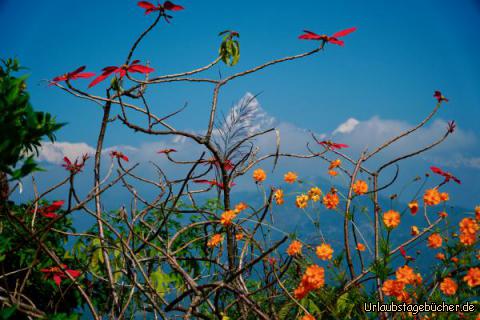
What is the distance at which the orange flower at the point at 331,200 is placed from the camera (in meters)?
2.11

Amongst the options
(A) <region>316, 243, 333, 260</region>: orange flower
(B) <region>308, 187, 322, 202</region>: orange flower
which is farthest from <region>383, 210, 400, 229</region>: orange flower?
(B) <region>308, 187, 322, 202</region>: orange flower

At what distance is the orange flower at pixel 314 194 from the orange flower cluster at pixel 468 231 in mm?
713

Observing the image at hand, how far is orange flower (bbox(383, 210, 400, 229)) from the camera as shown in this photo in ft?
6.10

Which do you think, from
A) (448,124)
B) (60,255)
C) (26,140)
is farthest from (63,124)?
(60,255)

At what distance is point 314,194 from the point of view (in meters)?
2.25

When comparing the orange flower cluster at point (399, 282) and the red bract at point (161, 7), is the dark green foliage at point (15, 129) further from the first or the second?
the orange flower cluster at point (399, 282)

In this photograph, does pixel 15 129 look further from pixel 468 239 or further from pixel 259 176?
pixel 468 239

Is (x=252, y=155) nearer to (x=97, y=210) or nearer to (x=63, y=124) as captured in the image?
(x=97, y=210)

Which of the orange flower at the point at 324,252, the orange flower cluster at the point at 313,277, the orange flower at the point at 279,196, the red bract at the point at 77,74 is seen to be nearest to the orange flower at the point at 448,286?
the orange flower at the point at 324,252

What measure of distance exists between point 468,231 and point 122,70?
5.61 ft

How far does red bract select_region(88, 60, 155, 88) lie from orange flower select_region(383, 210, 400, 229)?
1.26 meters

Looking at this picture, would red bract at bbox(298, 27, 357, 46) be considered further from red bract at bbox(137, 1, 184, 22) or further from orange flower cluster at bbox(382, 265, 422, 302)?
orange flower cluster at bbox(382, 265, 422, 302)

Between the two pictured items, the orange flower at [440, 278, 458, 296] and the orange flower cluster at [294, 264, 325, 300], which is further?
the orange flower at [440, 278, 458, 296]

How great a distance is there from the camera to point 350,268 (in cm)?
220
